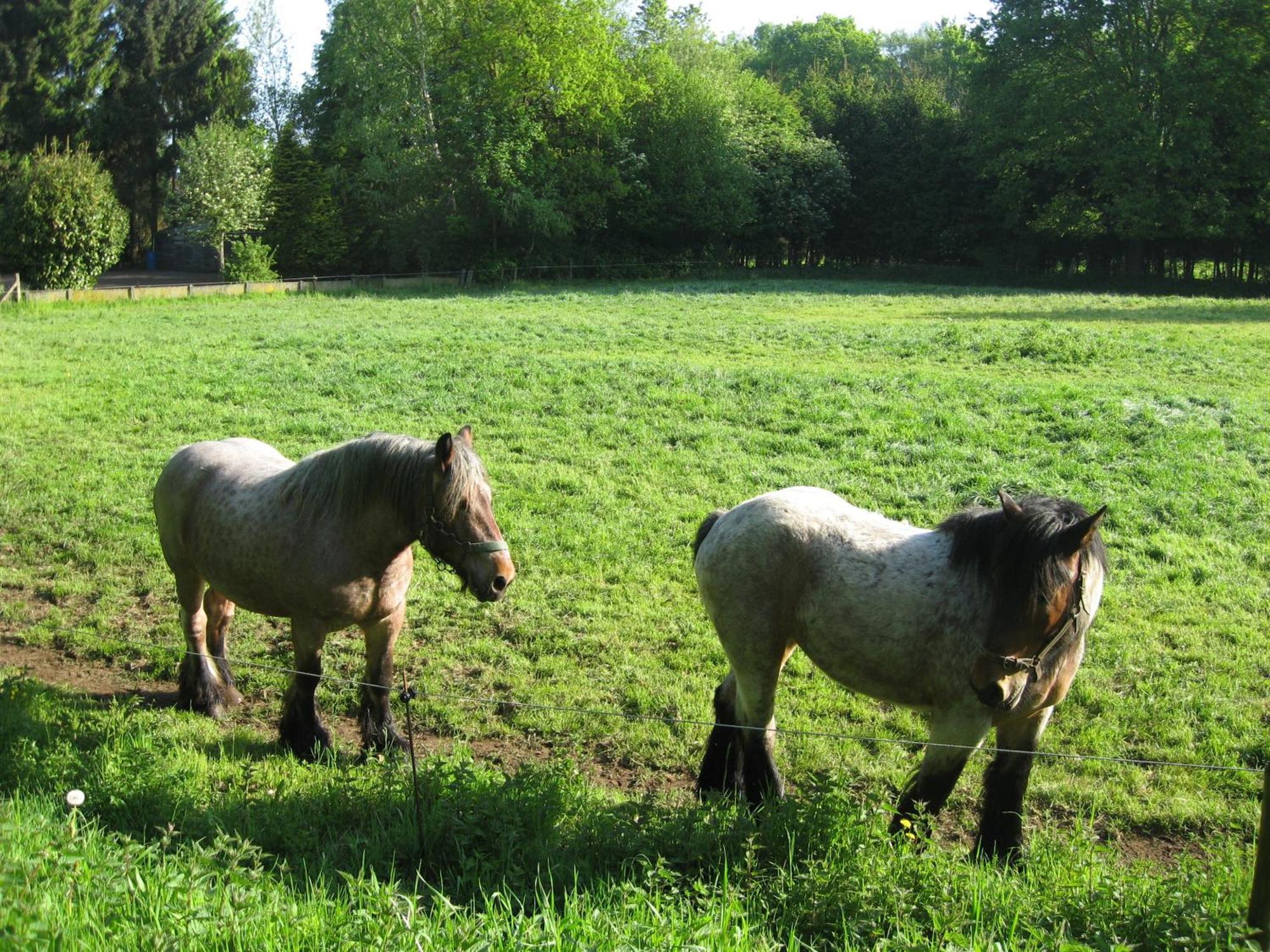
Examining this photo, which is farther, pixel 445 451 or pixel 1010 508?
pixel 445 451

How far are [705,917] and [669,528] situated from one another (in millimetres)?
7170

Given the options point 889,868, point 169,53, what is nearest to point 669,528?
point 889,868

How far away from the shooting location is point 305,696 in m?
6.20

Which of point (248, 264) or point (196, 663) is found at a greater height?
point (248, 264)

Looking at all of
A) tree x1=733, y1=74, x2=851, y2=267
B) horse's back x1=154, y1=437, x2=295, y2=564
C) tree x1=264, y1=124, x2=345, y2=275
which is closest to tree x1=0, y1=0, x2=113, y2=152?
tree x1=264, y1=124, x2=345, y2=275

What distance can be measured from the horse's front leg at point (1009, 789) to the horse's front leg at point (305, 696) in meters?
3.88

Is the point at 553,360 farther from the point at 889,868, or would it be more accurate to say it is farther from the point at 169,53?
the point at 169,53

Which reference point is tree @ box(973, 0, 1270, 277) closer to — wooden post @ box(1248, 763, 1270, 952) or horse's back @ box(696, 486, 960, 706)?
horse's back @ box(696, 486, 960, 706)

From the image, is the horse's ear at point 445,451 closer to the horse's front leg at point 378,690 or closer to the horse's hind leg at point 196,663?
the horse's front leg at point 378,690

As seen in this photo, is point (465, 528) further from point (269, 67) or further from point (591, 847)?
point (269, 67)

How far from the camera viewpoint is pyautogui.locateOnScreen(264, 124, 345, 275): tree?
158 ft

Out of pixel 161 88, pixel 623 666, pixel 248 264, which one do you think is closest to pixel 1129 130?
pixel 248 264

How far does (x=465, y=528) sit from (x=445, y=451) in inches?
18.0

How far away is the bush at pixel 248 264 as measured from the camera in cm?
3962
